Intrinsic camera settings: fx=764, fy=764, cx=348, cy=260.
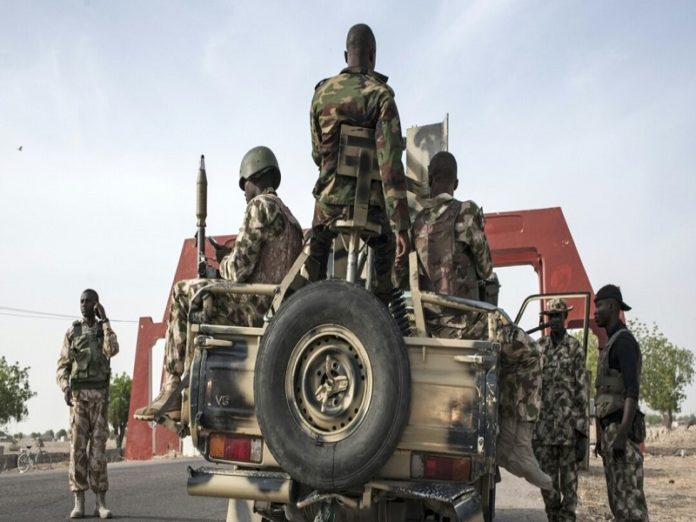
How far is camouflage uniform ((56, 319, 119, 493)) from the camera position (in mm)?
7426

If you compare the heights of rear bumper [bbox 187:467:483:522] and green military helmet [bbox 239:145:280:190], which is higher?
green military helmet [bbox 239:145:280:190]

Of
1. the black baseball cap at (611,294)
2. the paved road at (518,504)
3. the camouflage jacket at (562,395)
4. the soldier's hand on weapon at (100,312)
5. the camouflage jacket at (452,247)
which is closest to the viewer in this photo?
the camouflage jacket at (452,247)

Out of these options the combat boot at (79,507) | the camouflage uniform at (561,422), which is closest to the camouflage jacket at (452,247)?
the camouflage uniform at (561,422)

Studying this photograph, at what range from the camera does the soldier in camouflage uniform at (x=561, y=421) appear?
6.28m

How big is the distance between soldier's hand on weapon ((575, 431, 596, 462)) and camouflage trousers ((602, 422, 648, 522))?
935 millimetres

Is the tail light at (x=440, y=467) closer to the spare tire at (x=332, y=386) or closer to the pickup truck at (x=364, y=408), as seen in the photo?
the pickup truck at (x=364, y=408)

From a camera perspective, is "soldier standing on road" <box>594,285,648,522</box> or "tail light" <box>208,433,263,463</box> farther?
"soldier standing on road" <box>594,285,648,522</box>

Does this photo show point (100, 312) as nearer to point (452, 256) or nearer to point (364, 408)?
point (452, 256)

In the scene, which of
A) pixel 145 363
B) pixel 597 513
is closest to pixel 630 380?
pixel 597 513

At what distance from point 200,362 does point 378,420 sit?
3.19ft

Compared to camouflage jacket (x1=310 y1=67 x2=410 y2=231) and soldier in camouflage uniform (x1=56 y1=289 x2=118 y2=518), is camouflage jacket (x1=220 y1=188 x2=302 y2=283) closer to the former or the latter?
camouflage jacket (x1=310 y1=67 x2=410 y2=231)

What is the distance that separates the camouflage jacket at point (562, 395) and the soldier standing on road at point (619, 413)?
26.4 inches

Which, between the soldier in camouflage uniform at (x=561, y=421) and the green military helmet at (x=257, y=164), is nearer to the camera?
the green military helmet at (x=257, y=164)

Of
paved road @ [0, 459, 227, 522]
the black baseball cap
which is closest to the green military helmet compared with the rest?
the black baseball cap
